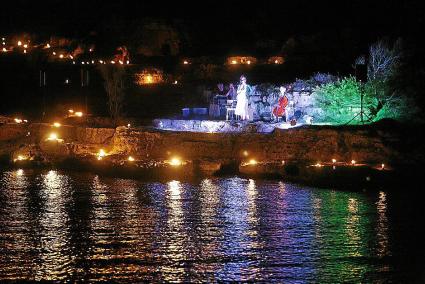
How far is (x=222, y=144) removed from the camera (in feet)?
91.0

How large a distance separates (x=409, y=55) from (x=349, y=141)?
7.47 meters

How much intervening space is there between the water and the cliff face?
344cm

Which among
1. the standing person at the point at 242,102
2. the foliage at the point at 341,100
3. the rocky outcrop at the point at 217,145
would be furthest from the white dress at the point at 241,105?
the foliage at the point at 341,100

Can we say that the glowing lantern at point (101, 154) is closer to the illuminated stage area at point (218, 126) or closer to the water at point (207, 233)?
the illuminated stage area at point (218, 126)

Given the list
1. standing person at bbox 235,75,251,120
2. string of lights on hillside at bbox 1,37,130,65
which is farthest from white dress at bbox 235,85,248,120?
string of lights on hillside at bbox 1,37,130,65

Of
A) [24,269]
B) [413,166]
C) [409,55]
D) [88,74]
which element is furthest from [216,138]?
[24,269]

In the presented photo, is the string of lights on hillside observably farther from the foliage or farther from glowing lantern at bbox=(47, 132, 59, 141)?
the foliage

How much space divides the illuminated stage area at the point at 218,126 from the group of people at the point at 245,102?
93cm

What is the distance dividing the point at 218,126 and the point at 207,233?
12912 millimetres

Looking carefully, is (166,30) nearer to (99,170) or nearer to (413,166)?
(99,170)

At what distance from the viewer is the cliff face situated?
25188mm

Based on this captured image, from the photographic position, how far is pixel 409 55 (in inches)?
1186

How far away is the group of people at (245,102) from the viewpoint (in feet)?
94.8

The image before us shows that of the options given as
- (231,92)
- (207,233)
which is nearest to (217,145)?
(231,92)
